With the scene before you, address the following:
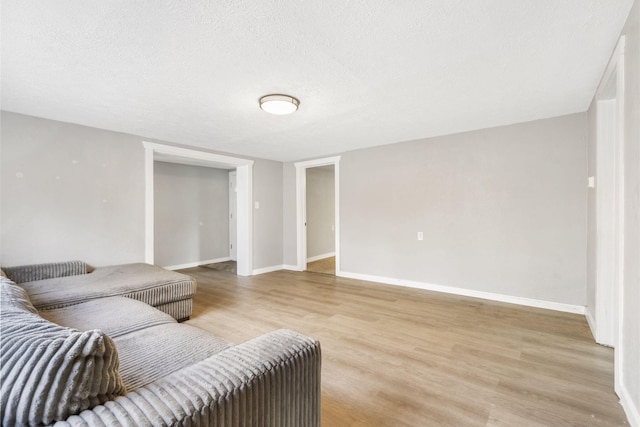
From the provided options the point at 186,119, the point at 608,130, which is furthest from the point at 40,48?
the point at 608,130

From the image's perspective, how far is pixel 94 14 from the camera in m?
1.50

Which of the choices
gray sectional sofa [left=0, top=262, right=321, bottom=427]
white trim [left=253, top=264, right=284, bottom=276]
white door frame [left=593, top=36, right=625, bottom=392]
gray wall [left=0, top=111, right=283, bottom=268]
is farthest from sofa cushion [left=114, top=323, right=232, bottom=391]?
white trim [left=253, top=264, right=284, bottom=276]

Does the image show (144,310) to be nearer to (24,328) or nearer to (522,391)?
(24,328)

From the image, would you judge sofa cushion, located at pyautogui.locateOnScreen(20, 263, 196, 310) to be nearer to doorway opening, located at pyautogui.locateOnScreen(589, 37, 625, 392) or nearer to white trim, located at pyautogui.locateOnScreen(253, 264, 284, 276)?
white trim, located at pyautogui.locateOnScreen(253, 264, 284, 276)

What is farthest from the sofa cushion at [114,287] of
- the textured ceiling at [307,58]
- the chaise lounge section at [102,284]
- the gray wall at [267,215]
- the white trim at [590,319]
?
the white trim at [590,319]

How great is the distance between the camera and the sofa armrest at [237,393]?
0.74m

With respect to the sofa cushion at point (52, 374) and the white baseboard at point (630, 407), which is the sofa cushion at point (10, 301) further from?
the white baseboard at point (630, 407)

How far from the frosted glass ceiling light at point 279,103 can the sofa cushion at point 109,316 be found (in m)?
1.94

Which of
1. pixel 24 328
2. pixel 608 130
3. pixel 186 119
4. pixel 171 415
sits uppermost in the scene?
pixel 186 119

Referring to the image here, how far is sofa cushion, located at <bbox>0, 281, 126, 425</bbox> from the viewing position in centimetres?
68

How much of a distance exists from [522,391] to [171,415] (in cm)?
208

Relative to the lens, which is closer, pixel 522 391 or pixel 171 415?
pixel 171 415

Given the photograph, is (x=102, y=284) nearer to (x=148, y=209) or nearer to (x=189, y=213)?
(x=148, y=209)

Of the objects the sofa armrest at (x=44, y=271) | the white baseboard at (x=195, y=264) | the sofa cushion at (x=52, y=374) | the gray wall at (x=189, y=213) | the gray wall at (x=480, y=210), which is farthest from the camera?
the white baseboard at (x=195, y=264)
